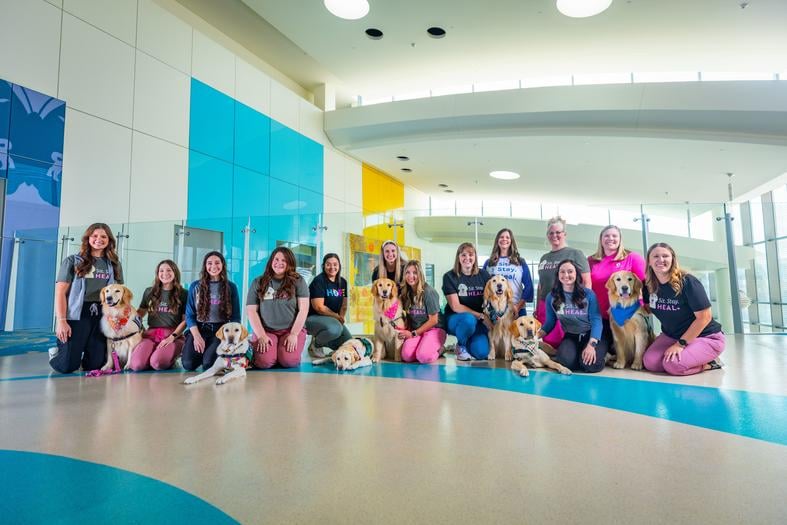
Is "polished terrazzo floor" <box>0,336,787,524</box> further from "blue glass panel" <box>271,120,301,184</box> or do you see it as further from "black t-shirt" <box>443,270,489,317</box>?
"blue glass panel" <box>271,120,301,184</box>

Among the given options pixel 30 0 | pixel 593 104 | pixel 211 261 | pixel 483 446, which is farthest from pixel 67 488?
pixel 593 104

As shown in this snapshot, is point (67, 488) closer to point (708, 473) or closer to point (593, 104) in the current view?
point (708, 473)

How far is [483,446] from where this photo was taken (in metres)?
2.00

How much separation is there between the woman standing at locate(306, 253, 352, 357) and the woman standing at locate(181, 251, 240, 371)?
0.94 m

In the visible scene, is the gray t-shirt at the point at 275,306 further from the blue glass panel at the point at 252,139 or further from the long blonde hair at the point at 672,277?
→ the blue glass panel at the point at 252,139

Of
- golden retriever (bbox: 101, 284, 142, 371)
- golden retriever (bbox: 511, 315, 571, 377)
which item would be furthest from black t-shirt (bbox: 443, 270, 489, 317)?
golden retriever (bbox: 101, 284, 142, 371)

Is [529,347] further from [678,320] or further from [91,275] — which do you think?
[91,275]

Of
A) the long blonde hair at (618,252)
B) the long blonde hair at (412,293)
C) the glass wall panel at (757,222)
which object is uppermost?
the glass wall panel at (757,222)

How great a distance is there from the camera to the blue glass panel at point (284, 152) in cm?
903

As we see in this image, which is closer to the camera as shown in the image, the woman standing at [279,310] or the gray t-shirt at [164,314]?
the woman standing at [279,310]

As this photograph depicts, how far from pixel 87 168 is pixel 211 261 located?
9.92ft

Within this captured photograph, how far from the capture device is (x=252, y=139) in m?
8.52

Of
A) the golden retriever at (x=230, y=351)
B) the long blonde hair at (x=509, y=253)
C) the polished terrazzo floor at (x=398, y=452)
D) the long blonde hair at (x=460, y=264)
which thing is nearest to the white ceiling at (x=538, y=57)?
the long blonde hair at (x=509, y=253)

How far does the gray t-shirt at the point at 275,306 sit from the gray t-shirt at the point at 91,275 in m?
1.30
